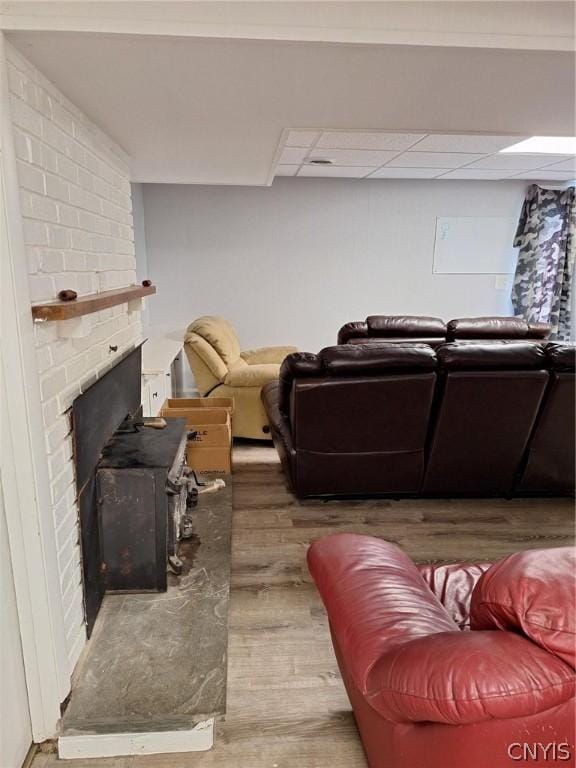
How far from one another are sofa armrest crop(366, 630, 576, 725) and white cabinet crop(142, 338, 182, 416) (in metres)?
2.20

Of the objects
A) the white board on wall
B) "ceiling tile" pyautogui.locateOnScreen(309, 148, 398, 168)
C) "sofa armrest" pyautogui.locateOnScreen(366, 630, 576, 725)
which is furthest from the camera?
the white board on wall

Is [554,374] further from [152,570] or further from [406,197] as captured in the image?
[406,197]

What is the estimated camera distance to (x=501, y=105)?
172 cm

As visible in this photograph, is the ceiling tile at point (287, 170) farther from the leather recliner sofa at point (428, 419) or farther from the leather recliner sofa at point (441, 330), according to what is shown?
the leather recliner sofa at point (428, 419)

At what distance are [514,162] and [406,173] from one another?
980 millimetres

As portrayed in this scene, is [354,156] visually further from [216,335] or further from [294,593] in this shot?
[294,593]

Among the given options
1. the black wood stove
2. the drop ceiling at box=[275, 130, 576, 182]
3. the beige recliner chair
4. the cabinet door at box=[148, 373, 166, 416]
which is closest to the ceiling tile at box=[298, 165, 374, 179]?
the drop ceiling at box=[275, 130, 576, 182]

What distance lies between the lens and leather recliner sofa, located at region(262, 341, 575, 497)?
2521 mm

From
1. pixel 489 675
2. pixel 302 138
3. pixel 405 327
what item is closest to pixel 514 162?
pixel 405 327

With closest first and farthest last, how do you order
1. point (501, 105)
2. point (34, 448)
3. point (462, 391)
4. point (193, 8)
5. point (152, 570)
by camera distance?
point (193, 8) < point (34, 448) < point (501, 105) < point (152, 570) < point (462, 391)

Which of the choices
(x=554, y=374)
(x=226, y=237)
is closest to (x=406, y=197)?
(x=226, y=237)

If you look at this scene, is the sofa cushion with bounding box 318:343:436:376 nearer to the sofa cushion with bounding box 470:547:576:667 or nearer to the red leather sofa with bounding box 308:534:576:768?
the red leather sofa with bounding box 308:534:576:768

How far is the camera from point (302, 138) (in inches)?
137

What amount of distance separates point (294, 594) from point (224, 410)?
133 cm
